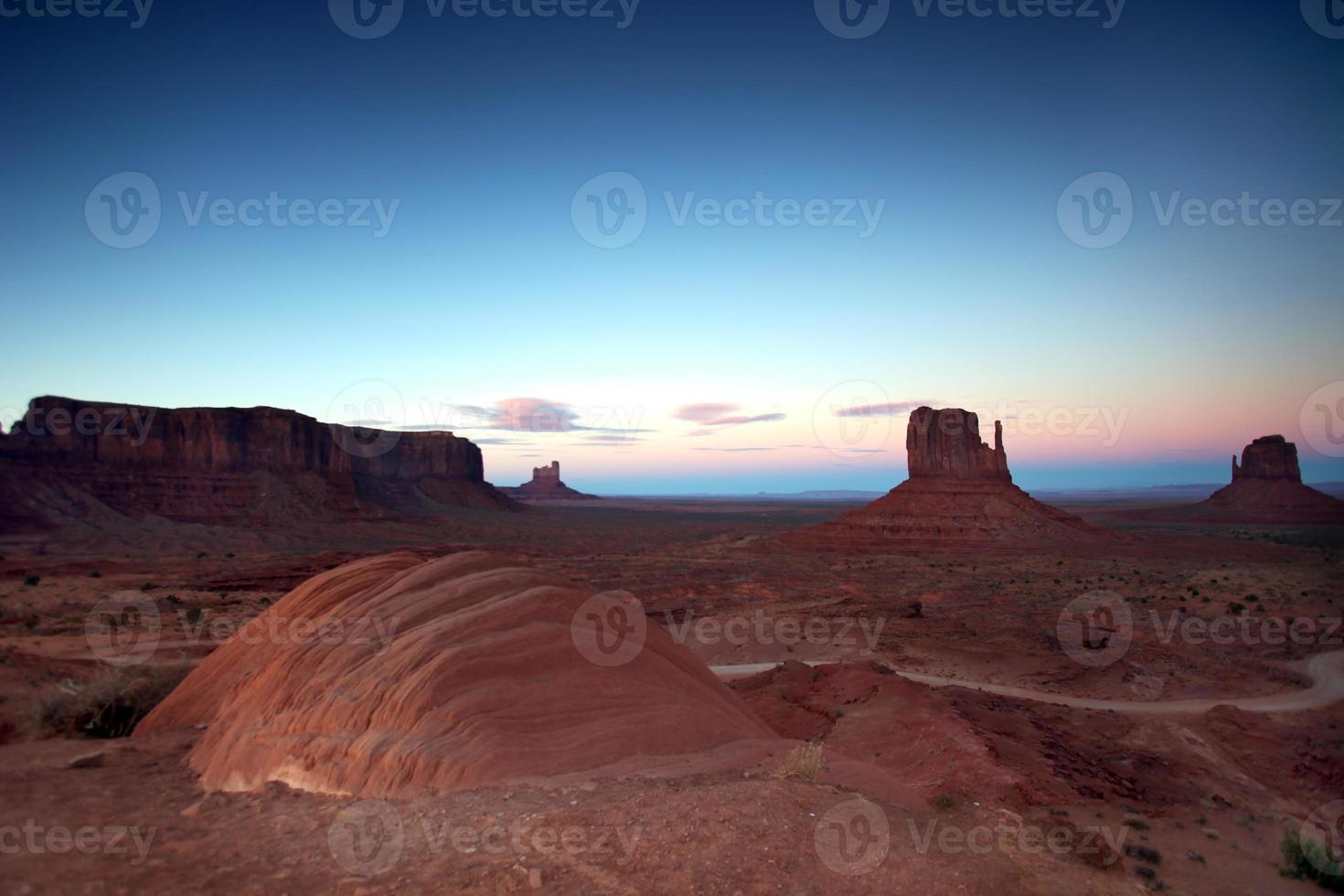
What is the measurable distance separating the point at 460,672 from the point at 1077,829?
8342 millimetres

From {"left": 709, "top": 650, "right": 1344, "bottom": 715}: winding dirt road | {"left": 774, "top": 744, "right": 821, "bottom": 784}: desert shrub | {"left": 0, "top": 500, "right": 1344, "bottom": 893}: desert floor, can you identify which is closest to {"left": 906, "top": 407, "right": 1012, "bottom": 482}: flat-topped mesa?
{"left": 0, "top": 500, "right": 1344, "bottom": 893}: desert floor

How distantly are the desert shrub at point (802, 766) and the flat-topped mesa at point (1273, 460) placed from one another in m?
116

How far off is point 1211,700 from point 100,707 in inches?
947

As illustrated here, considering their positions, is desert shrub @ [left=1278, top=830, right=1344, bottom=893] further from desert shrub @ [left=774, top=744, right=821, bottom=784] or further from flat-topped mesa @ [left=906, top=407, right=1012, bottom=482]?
flat-topped mesa @ [left=906, top=407, right=1012, bottom=482]

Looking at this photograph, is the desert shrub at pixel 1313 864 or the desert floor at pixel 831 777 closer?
the desert floor at pixel 831 777

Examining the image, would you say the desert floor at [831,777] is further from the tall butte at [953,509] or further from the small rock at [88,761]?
the tall butte at [953,509]

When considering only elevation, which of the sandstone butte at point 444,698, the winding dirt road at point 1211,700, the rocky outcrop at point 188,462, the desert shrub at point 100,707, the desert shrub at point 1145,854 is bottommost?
the winding dirt road at point 1211,700

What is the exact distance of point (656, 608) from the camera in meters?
32.5

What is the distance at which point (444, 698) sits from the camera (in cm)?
845

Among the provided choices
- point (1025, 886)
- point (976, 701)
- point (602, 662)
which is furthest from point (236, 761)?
point (976, 701)

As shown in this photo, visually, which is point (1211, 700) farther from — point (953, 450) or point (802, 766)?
point (953, 450)

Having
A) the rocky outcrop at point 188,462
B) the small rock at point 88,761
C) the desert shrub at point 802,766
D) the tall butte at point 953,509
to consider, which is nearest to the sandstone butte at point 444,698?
the small rock at point 88,761

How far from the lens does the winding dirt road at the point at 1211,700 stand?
55.9 feet

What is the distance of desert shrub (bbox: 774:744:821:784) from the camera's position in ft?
25.9
